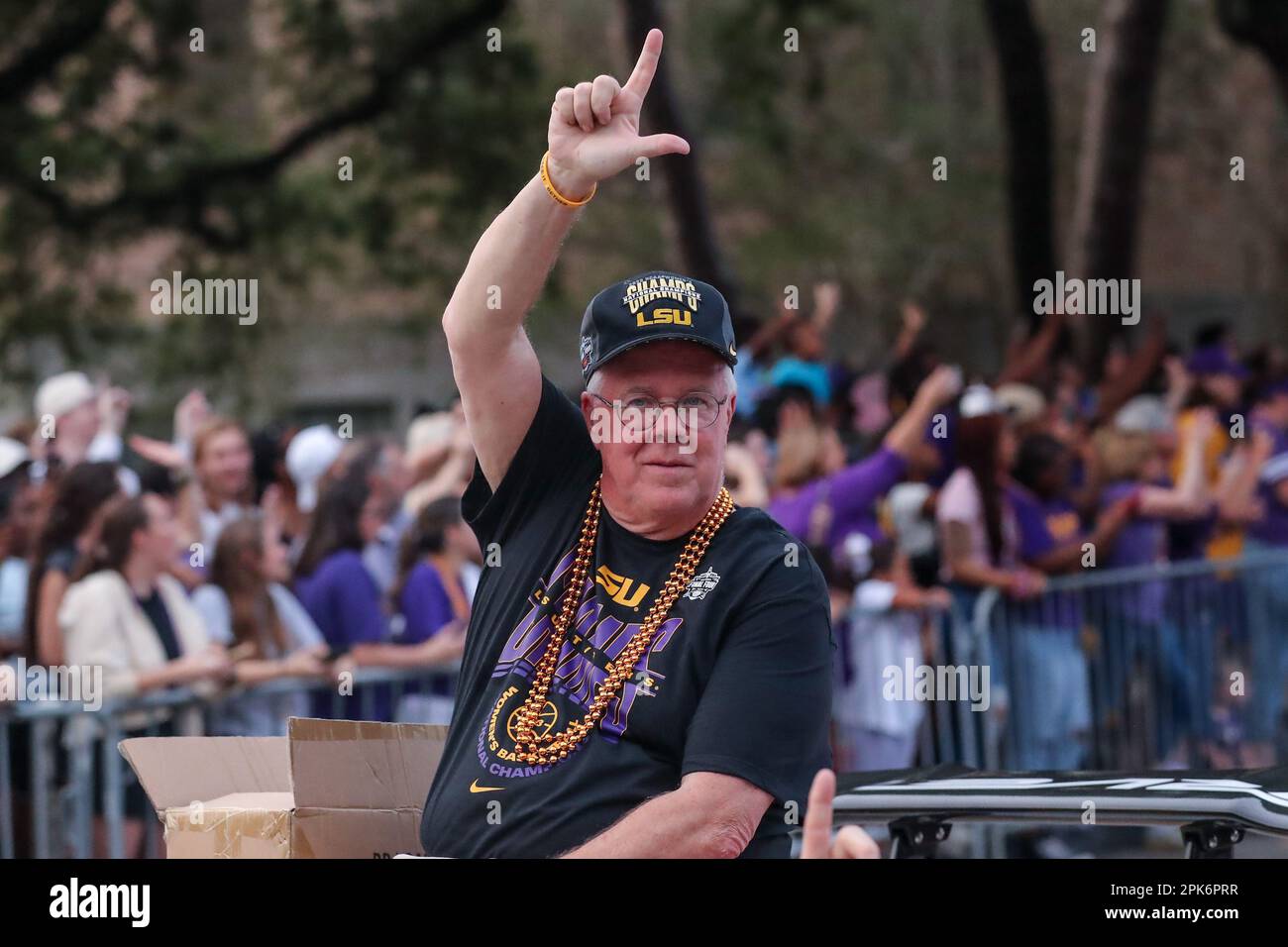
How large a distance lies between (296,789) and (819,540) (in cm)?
550

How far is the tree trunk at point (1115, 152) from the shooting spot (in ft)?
52.2

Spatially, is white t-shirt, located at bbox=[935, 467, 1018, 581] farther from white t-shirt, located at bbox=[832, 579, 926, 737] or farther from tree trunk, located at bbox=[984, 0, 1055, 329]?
tree trunk, located at bbox=[984, 0, 1055, 329]

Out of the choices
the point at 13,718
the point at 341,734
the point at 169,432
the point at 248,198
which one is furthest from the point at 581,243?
the point at 341,734

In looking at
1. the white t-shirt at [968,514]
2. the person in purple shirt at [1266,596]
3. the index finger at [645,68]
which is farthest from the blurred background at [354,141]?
the index finger at [645,68]

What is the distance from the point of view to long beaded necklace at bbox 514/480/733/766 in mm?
3354

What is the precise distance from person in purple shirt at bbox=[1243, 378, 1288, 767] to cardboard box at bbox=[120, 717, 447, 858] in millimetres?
7185

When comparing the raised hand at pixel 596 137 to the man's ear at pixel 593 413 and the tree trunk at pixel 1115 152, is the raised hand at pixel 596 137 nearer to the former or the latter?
the man's ear at pixel 593 413

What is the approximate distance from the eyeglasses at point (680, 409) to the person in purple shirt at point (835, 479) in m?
4.89

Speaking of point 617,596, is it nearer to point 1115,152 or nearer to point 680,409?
point 680,409

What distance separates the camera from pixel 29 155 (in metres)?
15.0

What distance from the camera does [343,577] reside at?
7.91 metres

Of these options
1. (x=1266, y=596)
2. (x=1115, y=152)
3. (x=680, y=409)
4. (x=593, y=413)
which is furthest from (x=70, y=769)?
(x=1115, y=152)

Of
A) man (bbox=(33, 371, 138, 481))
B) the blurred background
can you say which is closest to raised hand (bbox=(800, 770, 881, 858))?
man (bbox=(33, 371, 138, 481))

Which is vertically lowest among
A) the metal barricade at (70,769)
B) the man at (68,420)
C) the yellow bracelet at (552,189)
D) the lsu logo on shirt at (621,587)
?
the metal barricade at (70,769)
